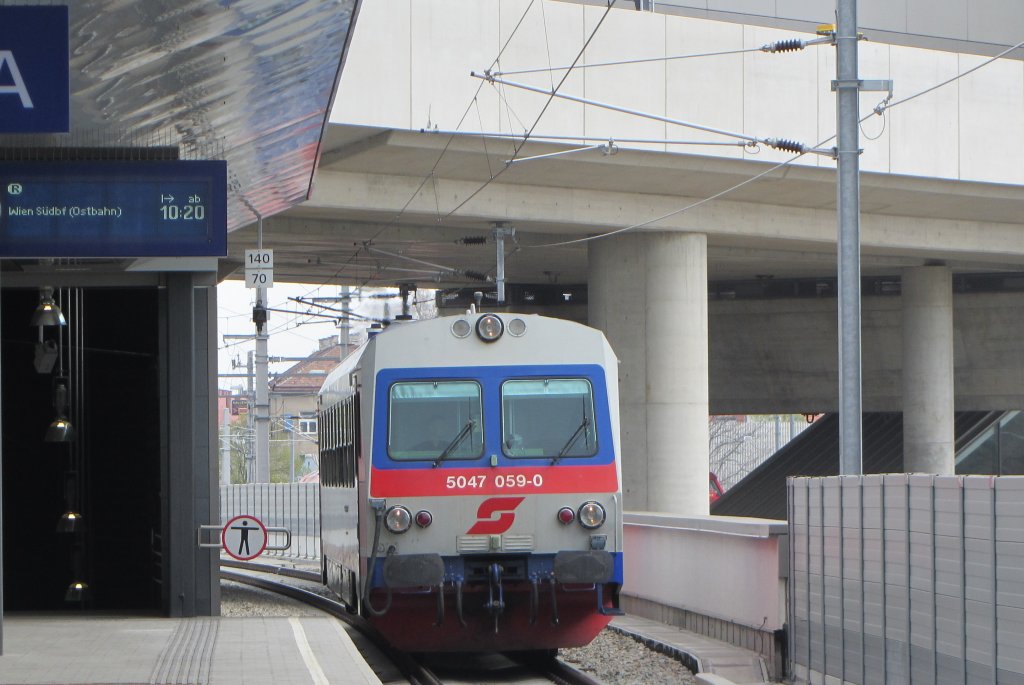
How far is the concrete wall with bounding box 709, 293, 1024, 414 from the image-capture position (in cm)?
4050

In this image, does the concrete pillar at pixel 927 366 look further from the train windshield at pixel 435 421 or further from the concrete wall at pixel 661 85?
the train windshield at pixel 435 421

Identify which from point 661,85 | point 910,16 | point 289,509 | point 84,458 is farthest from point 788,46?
point 289,509

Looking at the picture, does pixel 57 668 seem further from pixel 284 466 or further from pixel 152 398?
pixel 284 466

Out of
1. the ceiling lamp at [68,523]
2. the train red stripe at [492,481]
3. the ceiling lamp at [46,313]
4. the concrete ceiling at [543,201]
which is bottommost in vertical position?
the ceiling lamp at [68,523]

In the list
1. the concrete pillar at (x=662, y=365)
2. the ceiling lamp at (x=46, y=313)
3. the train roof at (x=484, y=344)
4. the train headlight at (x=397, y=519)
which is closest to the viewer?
the train headlight at (x=397, y=519)

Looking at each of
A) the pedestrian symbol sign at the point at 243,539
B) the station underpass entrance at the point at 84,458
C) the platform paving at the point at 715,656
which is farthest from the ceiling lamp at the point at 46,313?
the platform paving at the point at 715,656

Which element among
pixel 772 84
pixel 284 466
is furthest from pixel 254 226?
pixel 284 466

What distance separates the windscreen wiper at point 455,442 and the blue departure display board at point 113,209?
109 inches

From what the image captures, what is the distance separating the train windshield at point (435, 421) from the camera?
12789 millimetres

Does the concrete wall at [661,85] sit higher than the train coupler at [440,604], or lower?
higher

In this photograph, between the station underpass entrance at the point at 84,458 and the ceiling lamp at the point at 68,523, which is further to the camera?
the station underpass entrance at the point at 84,458

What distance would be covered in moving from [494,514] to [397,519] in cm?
83

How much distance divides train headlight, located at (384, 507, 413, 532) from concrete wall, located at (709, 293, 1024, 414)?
98.9ft

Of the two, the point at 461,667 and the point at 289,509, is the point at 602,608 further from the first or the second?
the point at 289,509
